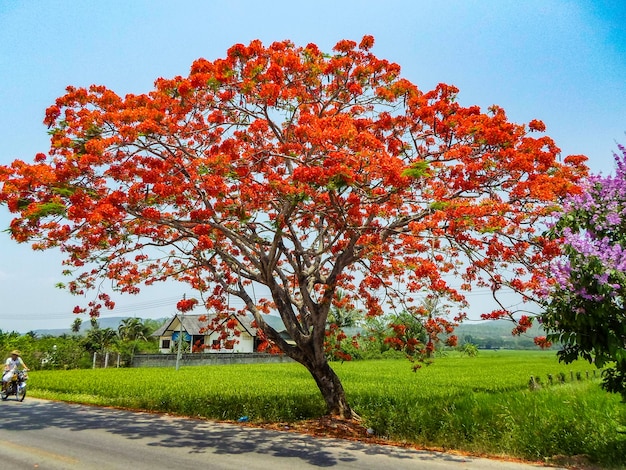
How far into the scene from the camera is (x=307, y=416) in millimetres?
11703

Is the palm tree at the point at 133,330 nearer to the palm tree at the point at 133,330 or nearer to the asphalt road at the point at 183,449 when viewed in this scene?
the palm tree at the point at 133,330

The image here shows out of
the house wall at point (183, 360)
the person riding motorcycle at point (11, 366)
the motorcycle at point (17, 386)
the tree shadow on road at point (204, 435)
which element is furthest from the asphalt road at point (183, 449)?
the house wall at point (183, 360)

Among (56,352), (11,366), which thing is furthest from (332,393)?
(56,352)

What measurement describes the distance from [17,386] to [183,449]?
33.9 feet

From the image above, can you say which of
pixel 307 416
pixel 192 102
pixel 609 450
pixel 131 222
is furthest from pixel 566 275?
pixel 131 222

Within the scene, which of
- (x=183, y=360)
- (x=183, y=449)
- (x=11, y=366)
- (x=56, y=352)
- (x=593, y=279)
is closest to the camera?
(x=593, y=279)

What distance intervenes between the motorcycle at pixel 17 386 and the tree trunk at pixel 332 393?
417 inches

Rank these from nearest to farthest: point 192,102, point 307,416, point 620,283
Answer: point 620,283 → point 192,102 → point 307,416

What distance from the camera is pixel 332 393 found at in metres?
11.1

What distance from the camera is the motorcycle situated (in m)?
15.0

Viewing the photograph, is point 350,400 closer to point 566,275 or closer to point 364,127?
point 364,127

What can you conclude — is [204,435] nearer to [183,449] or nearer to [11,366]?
[183,449]

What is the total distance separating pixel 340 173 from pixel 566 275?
3988 millimetres

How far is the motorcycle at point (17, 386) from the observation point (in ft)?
49.4
